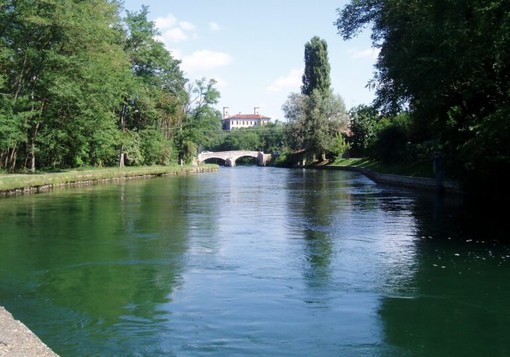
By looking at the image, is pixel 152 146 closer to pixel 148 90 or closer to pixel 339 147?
pixel 148 90

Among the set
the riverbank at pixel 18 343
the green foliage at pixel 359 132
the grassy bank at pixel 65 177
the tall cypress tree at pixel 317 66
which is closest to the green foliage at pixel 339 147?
the green foliage at pixel 359 132

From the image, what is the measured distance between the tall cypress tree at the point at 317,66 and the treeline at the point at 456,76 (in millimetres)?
59688

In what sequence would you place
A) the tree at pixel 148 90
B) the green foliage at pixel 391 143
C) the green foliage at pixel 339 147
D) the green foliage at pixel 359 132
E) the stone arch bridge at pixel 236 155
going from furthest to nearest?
the stone arch bridge at pixel 236 155 < the green foliage at pixel 339 147 < the green foliage at pixel 359 132 < the tree at pixel 148 90 < the green foliage at pixel 391 143

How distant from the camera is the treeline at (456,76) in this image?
19906 millimetres

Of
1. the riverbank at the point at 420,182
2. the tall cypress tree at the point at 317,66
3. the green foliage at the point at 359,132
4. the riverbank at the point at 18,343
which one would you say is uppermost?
the tall cypress tree at the point at 317,66

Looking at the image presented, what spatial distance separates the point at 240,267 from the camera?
13656 millimetres

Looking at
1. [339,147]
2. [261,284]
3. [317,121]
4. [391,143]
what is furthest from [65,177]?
[339,147]

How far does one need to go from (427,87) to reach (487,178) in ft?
21.8

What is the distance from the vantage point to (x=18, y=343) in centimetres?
680

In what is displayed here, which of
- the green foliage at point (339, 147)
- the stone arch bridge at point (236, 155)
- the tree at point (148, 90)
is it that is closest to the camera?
the tree at point (148, 90)

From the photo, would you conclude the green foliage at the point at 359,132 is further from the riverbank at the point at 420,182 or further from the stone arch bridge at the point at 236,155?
the stone arch bridge at the point at 236,155

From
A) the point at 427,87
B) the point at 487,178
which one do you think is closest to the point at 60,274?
the point at 427,87

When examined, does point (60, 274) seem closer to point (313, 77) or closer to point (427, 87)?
point (427, 87)

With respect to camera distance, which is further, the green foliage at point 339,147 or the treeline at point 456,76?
the green foliage at point 339,147
